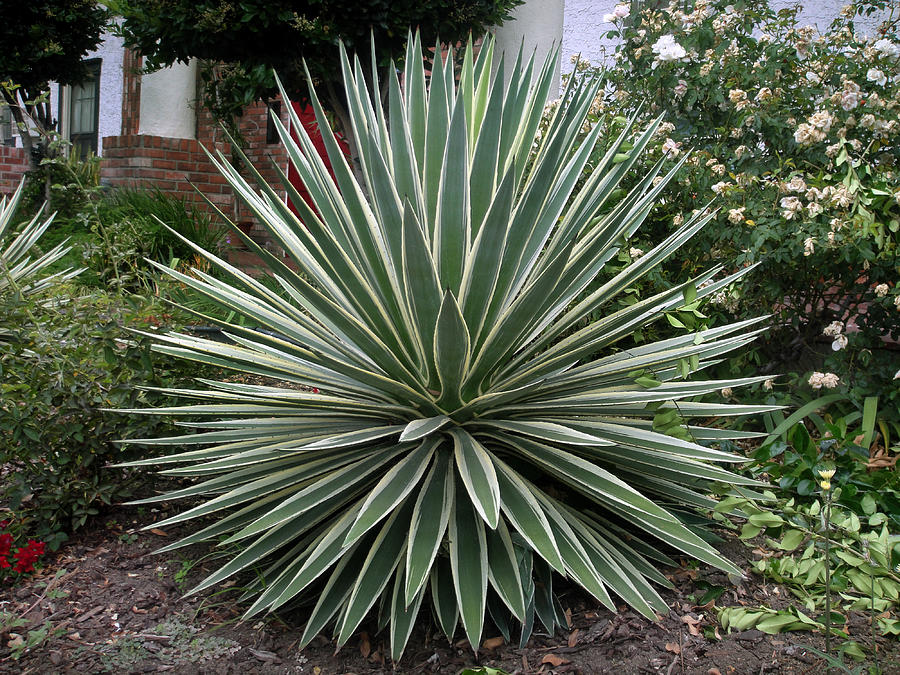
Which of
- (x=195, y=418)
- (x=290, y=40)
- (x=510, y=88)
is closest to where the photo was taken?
(x=510, y=88)

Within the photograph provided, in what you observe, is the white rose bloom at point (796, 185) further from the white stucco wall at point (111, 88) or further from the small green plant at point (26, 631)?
the white stucco wall at point (111, 88)

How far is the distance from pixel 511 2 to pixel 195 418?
3020 millimetres

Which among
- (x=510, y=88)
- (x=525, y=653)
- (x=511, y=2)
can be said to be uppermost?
(x=511, y=2)

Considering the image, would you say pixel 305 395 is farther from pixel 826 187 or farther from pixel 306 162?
pixel 826 187

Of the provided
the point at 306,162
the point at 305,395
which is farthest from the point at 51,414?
the point at 306,162

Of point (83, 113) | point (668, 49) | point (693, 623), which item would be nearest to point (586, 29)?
point (668, 49)

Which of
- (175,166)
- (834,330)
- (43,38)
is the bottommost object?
(834,330)

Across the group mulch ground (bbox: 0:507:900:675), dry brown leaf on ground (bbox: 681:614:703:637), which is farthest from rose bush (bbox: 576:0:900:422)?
dry brown leaf on ground (bbox: 681:614:703:637)

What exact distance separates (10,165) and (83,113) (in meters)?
1.32

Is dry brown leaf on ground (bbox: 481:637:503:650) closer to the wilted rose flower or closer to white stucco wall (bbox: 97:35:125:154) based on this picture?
the wilted rose flower

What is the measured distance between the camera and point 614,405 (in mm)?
2109

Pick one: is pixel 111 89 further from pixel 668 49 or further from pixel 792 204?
pixel 792 204

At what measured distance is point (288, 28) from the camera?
13.1 ft

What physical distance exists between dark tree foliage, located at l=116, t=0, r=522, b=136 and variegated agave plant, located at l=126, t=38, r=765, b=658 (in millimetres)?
1671
